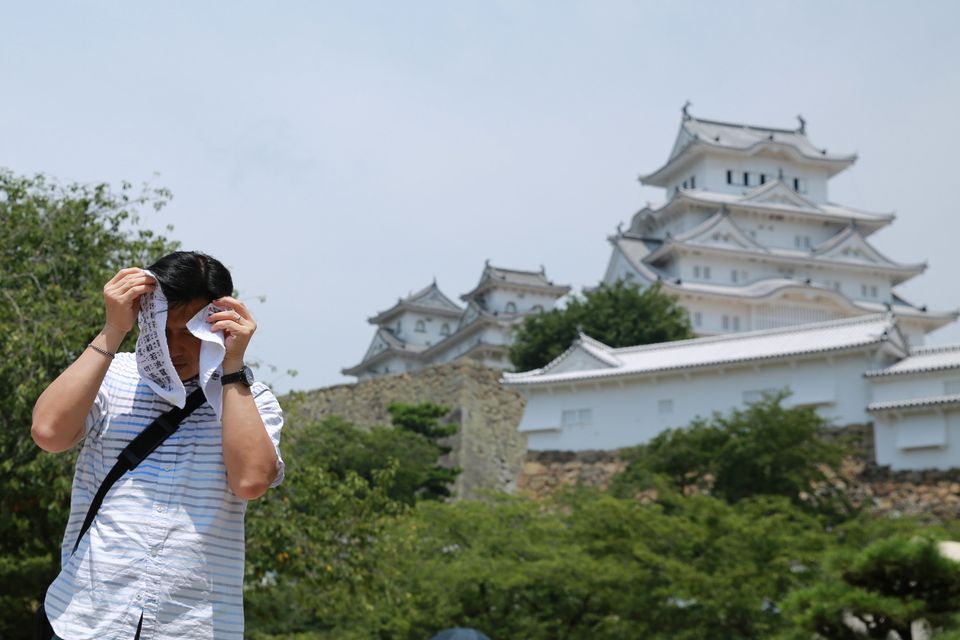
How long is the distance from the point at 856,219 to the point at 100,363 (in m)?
36.8

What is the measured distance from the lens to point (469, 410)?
27.2 m

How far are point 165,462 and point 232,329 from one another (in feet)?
1.01

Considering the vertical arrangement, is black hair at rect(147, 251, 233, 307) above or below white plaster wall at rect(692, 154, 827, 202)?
below

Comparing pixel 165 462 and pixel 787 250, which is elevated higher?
pixel 787 250

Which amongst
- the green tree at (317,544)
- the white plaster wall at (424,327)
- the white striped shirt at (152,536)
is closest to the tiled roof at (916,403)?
the green tree at (317,544)

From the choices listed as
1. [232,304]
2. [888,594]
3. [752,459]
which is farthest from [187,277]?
[752,459]

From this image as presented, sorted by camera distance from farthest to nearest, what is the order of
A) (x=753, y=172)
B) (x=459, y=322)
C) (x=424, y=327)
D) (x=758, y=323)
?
(x=424, y=327) < (x=459, y=322) < (x=753, y=172) < (x=758, y=323)

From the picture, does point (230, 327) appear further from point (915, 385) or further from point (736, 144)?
point (736, 144)

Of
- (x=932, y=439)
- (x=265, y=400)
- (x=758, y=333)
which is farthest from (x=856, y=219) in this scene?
(x=265, y=400)

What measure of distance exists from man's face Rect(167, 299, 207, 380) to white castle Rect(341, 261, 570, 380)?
3062 centimetres

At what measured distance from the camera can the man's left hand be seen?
94.7 inches

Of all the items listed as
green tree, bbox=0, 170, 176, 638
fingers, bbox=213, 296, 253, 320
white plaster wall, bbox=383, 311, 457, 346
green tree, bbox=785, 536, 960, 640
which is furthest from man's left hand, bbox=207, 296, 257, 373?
white plaster wall, bbox=383, 311, 457, 346

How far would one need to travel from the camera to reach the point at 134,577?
229 centimetres

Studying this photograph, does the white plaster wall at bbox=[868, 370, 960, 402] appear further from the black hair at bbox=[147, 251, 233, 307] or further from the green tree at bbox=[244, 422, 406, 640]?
the black hair at bbox=[147, 251, 233, 307]
